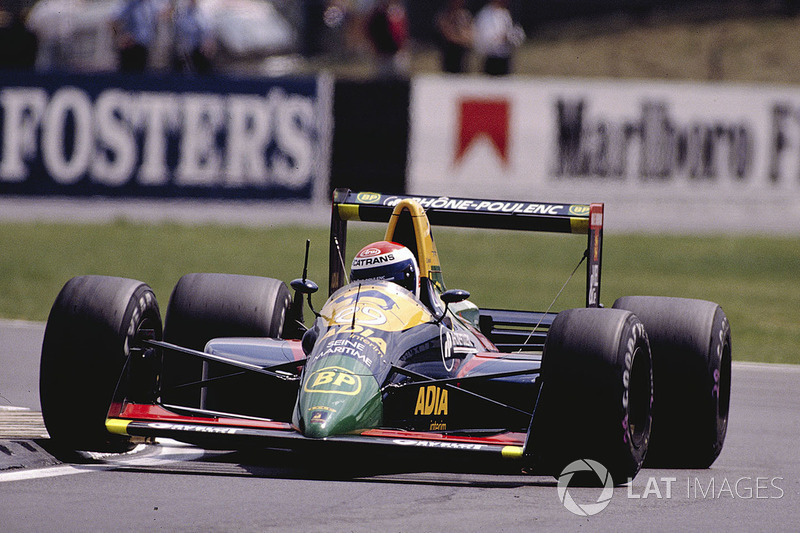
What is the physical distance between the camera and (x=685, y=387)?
8281 mm

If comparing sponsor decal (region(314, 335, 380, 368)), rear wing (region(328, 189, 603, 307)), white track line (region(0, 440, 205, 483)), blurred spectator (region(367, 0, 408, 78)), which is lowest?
white track line (region(0, 440, 205, 483))

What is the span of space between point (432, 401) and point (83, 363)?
176 cm

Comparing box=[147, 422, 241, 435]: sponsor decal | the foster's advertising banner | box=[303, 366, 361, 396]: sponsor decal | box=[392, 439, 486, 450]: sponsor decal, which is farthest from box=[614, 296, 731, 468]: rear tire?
the foster's advertising banner

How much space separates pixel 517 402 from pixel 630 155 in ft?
49.3

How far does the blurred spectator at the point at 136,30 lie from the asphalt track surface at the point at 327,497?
14624 millimetres

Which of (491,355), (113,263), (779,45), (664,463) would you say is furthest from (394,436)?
(779,45)

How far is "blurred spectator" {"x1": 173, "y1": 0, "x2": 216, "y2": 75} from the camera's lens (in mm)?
23172

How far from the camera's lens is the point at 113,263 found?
59.4ft

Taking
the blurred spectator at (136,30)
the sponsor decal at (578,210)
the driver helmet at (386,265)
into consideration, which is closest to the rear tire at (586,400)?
the driver helmet at (386,265)

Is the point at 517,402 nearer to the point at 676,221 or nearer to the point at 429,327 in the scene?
the point at 429,327

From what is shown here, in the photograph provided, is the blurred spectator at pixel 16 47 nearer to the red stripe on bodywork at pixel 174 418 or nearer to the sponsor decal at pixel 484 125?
the sponsor decal at pixel 484 125

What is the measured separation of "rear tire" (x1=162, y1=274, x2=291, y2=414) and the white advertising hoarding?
43.4ft

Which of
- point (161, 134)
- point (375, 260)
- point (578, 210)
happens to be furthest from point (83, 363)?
point (161, 134)

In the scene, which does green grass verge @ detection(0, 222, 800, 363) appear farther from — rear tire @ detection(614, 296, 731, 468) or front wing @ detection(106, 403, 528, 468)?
front wing @ detection(106, 403, 528, 468)
